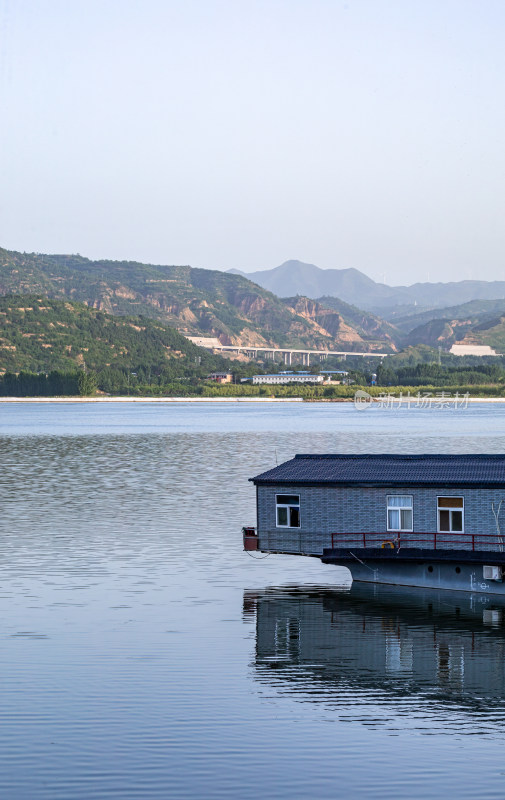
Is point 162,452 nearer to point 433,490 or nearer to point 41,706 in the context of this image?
point 433,490

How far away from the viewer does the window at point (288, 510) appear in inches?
1478

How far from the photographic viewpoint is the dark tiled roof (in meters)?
35.8

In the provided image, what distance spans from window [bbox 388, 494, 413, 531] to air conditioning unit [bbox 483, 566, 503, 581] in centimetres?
303

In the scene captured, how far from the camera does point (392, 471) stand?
37.5 meters

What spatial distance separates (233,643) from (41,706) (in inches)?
283

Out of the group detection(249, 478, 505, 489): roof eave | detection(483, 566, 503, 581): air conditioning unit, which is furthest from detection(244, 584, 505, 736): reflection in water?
detection(249, 478, 505, 489): roof eave

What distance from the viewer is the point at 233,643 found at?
29516mm

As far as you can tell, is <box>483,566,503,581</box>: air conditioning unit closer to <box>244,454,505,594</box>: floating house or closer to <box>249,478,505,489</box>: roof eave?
<box>244,454,505,594</box>: floating house

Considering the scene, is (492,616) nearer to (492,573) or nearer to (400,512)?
(492,573)

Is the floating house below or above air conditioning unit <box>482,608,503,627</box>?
above

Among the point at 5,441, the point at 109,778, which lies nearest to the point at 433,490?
the point at 109,778

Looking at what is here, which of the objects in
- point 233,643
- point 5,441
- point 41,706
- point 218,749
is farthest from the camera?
point 5,441

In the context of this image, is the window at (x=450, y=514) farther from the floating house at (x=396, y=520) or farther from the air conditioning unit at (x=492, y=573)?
the air conditioning unit at (x=492, y=573)

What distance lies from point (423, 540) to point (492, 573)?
2.49m
